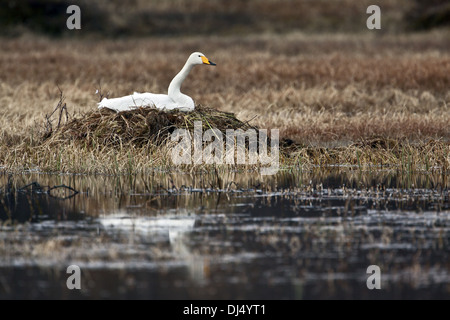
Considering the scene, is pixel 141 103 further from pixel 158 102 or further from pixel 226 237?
pixel 226 237

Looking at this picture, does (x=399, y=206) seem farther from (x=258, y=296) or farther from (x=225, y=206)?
(x=258, y=296)

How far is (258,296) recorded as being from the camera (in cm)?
632

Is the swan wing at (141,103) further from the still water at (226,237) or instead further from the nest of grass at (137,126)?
the still water at (226,237)

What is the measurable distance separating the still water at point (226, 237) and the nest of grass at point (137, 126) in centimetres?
139

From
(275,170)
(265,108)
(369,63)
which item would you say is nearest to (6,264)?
(275,170)

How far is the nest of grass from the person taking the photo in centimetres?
1331

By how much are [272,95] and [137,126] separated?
305 inches

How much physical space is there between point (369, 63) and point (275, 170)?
553 inches

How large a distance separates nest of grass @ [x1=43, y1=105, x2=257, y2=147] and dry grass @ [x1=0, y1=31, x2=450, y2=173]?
0.09 metres

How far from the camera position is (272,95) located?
20.8 metres

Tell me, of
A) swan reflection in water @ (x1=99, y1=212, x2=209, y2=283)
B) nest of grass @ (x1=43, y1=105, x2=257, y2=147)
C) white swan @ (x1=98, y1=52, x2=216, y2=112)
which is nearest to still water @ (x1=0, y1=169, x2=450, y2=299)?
swan reflection in water @ (x1=99, y1=212, x2=209, y2=283)

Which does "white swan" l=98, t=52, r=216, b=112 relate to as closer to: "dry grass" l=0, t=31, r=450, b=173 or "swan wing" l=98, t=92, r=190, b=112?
"swan wing" l=98, t=92, r=190, b=112

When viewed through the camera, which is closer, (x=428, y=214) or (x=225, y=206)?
(x=428, y=214)
